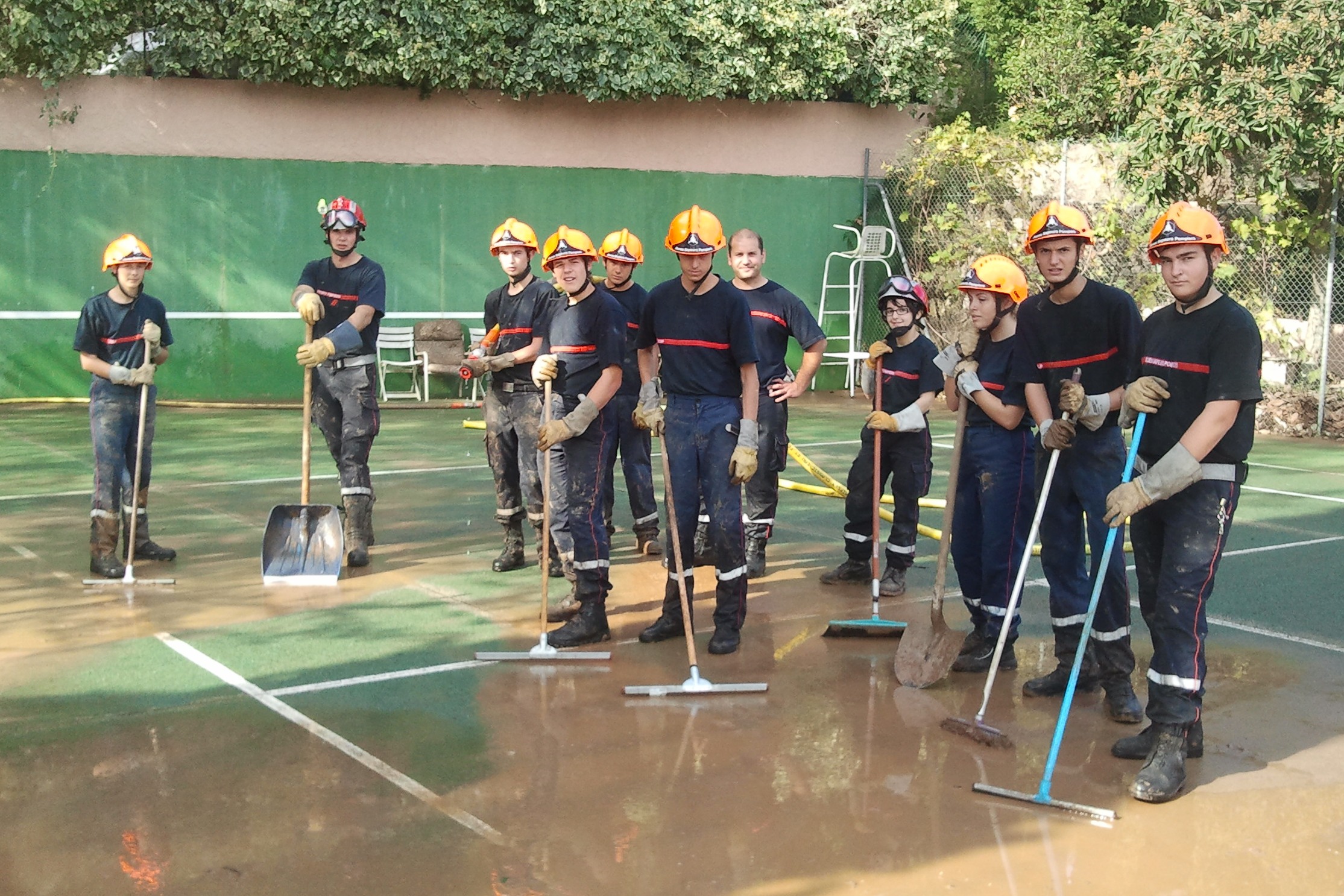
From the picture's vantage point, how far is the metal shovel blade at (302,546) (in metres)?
8.32

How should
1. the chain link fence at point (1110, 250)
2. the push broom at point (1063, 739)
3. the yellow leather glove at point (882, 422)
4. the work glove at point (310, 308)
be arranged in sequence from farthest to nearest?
the chain link fence at point (1110, 250) → the work glove at point (310, 308) → the yellow leather glove at point (882, 422) → the push broom at point (1063, 739)

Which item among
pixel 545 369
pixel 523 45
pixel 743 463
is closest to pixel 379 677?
pixel 545 369

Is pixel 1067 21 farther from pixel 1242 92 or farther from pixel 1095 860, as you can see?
pixel 1095 860

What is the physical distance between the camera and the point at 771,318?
27.3 feet

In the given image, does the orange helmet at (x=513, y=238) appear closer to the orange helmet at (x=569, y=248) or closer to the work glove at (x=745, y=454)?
the orange helmet at (x=569, y=248)

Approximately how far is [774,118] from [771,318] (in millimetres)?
12981

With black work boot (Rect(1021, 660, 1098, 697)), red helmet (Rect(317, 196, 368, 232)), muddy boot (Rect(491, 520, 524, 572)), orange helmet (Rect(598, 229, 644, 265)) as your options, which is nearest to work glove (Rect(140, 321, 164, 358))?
red helmet (Rect(317, 196, 368, 232))

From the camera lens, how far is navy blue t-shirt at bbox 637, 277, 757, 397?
6.78 metres

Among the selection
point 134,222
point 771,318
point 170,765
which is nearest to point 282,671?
point 170,765

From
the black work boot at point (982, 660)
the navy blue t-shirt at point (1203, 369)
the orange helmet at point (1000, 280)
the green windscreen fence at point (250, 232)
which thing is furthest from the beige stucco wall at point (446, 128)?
the navy blue t-shirt at point (1203, 369)

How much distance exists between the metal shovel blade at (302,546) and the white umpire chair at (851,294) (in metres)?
12.7

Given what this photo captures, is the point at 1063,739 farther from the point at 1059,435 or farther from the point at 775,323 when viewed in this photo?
the point at 775,323

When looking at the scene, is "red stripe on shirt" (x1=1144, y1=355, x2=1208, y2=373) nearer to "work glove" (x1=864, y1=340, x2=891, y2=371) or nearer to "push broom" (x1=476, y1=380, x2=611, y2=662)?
"work glove" (x1=864, y1=340, x2=891, y2=371)

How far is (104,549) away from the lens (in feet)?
27.2
